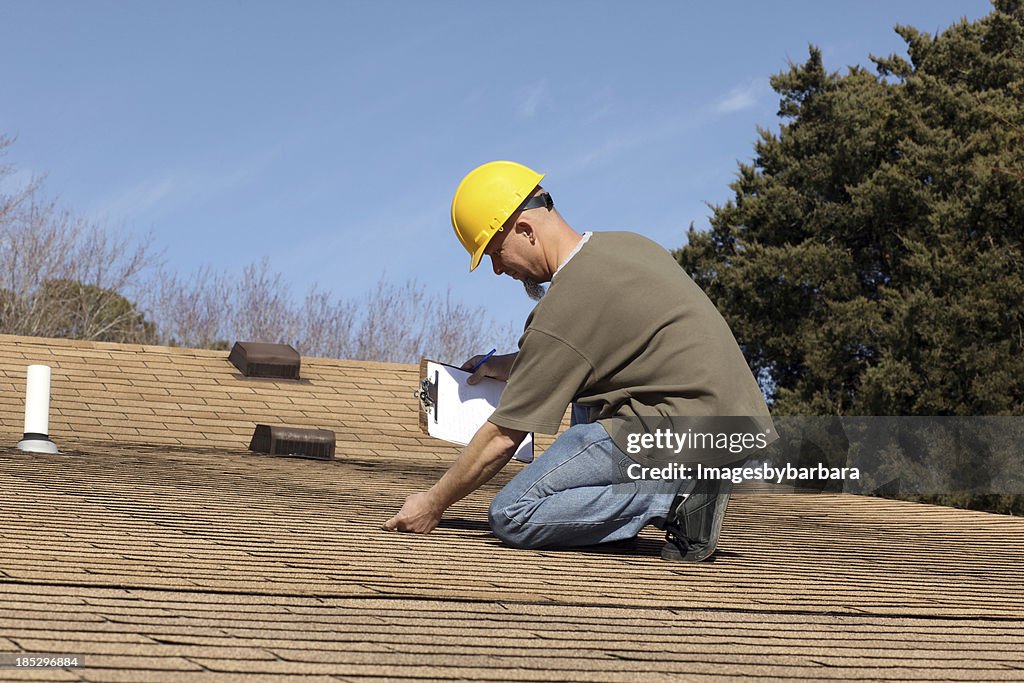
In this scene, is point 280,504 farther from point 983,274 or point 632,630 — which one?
point 983,274

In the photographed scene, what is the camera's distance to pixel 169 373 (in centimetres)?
978

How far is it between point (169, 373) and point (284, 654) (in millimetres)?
8095

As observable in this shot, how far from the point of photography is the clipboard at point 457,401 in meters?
4.79

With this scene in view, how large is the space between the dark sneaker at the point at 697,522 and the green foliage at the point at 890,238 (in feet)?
48.4

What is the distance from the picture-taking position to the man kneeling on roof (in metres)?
3.49

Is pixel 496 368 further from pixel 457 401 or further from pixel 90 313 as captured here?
pixel 90 313

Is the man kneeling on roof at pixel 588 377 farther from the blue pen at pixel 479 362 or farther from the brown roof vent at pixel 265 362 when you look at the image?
the brown roof vent at pixel 265 362

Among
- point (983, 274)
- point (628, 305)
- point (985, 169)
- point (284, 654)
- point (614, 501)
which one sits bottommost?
point (284, 654)

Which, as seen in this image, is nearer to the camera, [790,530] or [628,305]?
[628,305]

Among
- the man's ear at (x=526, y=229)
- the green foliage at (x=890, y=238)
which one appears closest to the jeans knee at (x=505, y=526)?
the man's ear at (x=526, y=229)

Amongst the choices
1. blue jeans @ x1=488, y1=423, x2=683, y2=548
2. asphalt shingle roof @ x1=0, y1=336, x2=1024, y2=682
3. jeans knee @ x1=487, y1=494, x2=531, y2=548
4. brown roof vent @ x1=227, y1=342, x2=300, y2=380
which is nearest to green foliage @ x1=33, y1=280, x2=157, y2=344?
brown roof vent @ x1=227, y1=342, x2=300, y2=380

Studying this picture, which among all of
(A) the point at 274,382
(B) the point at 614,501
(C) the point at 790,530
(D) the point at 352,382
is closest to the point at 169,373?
(A) the point at 274,382

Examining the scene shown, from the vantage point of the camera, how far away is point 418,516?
12.8 feet

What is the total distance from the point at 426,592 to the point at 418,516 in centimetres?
108
